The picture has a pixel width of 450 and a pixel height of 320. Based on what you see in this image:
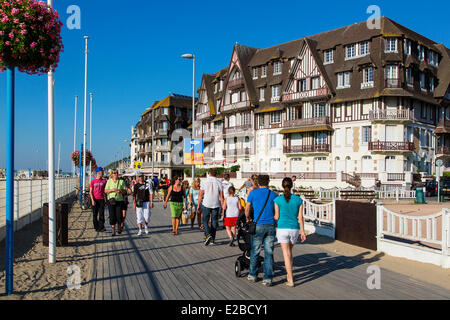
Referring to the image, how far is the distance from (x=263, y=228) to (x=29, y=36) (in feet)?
15.7

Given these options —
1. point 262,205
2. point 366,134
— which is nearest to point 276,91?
point 366,134

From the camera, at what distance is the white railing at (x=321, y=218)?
11.6 meters

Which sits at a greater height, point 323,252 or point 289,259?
point 289,259

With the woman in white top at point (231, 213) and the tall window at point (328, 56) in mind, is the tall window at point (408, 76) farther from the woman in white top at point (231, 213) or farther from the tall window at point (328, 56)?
the woman in white top at point (231, 213)

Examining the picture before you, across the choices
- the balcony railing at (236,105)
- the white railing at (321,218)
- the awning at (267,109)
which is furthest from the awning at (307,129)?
the white railing at (321,218)

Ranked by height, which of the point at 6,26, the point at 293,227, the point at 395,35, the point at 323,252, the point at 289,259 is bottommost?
the point at 323,252

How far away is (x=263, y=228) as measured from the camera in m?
6.59

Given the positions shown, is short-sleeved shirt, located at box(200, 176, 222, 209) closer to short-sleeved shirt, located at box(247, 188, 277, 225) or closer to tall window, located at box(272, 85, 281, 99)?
short-sleeved shirt, located at box(247, 188, 277, 225)

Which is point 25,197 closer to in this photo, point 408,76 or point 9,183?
point 9,183

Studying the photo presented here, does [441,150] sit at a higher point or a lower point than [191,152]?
higher

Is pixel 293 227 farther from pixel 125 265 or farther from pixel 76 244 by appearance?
pixel 76 244
